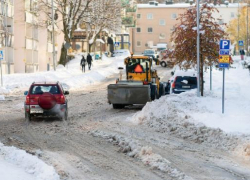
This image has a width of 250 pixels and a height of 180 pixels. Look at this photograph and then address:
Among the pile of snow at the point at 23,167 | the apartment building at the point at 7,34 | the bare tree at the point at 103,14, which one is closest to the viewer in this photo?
the pile of snow at the point at 23,167

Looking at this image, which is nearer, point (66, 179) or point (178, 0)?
point (66, 179)

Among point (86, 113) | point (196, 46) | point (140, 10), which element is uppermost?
point (140, 10)

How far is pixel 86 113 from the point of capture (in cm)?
2373

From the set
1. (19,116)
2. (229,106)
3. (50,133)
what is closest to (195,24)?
A: (229,106)

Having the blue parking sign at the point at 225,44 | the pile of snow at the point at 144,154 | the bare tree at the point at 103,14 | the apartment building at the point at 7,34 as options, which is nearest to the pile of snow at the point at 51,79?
the apartment building at the point at 7,34

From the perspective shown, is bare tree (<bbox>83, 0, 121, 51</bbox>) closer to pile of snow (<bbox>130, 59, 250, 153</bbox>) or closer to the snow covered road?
pile of snow (<bbox>130, 59, 250, 153</bbox>)

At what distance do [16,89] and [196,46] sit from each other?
15.2 meters

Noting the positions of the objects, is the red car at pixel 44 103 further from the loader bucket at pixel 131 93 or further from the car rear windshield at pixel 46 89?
A: the loader bucket at pixel 131 93

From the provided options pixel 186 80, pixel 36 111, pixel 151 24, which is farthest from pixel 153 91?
pixel 151 24

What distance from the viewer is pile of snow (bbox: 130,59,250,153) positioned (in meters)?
15.8

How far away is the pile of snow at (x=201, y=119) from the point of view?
15.8 meters

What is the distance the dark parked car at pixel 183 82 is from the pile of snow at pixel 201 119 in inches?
216

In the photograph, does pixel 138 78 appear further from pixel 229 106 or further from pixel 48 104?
pixel 48 104

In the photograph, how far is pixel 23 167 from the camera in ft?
37.2
